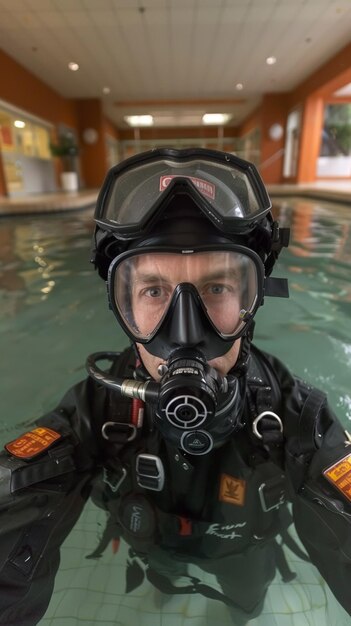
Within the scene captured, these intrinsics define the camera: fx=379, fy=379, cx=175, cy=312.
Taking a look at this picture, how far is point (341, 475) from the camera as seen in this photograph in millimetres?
1068

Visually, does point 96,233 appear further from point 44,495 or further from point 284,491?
point 284,491

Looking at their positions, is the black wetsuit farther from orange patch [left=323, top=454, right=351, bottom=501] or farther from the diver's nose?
the diver's nose

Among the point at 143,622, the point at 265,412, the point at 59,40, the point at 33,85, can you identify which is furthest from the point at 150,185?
the point at 33,85

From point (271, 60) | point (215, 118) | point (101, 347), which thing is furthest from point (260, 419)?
point (215, 118)

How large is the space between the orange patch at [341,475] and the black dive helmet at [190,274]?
11.8 inches

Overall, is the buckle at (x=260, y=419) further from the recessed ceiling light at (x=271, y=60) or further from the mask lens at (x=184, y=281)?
the recessed ceiling light at (x=271, y=60)

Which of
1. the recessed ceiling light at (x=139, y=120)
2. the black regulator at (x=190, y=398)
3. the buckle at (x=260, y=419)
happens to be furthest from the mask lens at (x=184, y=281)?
the recessed ceiling light at (x=139, y=120)

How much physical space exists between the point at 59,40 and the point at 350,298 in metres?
11.3

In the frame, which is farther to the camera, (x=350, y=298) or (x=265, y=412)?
(x=350, y=298)

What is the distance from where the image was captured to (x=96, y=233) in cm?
134

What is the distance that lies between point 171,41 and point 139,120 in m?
14.5

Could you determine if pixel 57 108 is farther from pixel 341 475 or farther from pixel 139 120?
pixel 341 475

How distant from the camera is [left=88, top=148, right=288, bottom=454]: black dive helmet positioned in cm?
109

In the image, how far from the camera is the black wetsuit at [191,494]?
1.09 m
